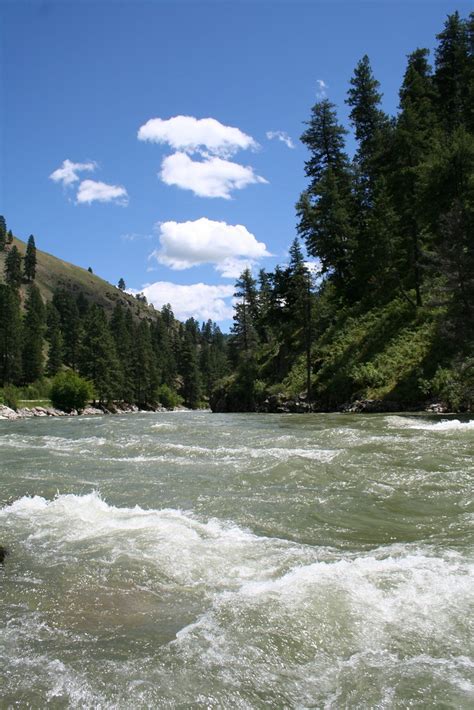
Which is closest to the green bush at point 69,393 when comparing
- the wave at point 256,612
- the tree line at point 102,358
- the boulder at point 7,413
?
the tree line at point 102,358

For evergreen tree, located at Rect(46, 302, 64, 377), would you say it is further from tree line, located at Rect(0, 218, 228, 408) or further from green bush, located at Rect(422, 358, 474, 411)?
green bush, located at Rect(422, 358, 474, 411)

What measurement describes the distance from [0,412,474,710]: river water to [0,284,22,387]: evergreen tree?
84441 mm

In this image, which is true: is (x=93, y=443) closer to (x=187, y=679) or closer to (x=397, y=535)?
(x=397, y=535)

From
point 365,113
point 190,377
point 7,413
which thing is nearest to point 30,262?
point 190,377

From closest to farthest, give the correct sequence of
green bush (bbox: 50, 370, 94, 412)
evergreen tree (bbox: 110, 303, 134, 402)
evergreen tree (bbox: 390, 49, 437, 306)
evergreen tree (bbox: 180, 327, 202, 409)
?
evergreen tree (bbox: 390, 49, 437, 306)
green bush (bbox: 50, 370, 94, 412)
evergreen tree (bbox: 110, 303, 134, 402)
evergreen tree (bbox: 180, 327, 202, 409)

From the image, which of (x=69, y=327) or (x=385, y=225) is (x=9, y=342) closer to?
(x=69, y=327)

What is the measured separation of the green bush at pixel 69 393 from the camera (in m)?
71.7

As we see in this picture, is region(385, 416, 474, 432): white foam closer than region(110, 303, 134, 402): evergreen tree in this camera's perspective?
Yes

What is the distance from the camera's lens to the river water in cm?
362

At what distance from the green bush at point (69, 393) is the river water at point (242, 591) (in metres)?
64.3

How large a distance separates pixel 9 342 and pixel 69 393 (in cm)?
2311

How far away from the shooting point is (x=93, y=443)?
18.5 m

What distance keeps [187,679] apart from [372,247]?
37.8 meters

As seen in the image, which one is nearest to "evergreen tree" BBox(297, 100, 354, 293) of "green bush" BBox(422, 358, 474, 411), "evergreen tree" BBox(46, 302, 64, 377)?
"green bush" BBox(422, 358, 474, 411)
